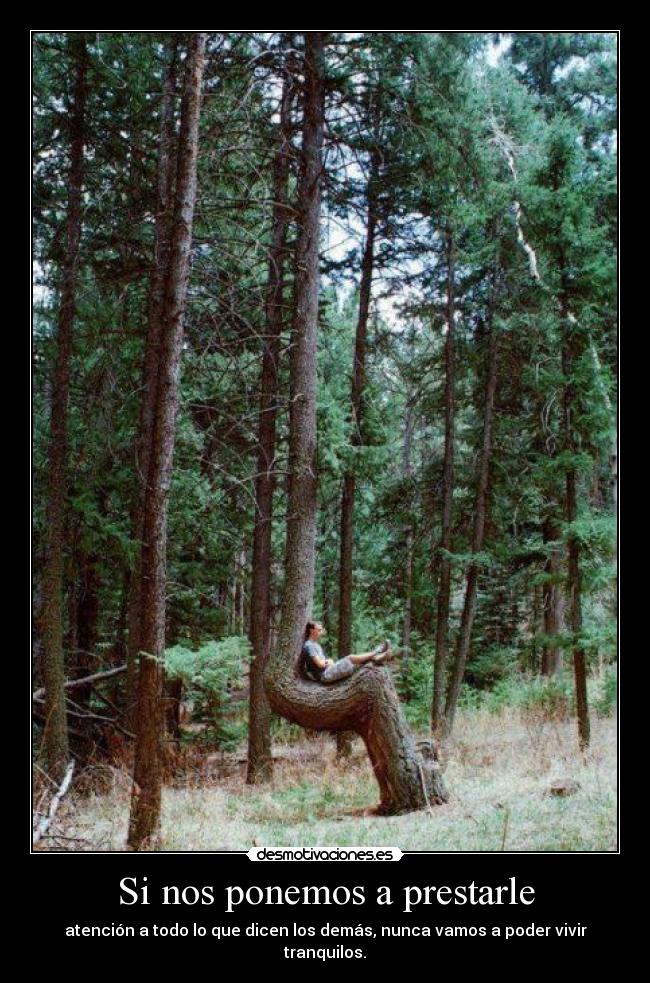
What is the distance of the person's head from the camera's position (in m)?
8.28

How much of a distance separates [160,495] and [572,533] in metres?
6.43

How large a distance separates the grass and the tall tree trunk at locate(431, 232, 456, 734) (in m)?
1.15

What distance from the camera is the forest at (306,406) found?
25.5 ft

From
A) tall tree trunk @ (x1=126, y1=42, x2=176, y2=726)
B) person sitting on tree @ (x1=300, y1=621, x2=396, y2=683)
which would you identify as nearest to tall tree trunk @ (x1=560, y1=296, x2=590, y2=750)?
person sitting on tree @ (x1=300, y1=621, x2=396, y2=683)

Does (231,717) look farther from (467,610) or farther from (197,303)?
(197,303)

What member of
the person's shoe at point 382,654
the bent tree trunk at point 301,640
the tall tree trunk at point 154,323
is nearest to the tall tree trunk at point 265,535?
the tall tree trunk at point 154,323

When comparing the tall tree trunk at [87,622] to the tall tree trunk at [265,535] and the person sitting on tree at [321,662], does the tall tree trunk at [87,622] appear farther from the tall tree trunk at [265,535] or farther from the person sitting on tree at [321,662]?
the person sitting on tree at [321,662]

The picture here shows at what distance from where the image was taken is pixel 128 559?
11852 mm

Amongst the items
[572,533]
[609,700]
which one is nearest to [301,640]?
[572,533]

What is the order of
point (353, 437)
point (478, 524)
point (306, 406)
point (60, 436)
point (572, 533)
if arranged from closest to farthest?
point (306, 406) → point (60, 436) → point (572, 533) → point (353, 437) → point (478, 524)

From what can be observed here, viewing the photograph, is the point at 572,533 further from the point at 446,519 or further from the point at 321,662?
the point at 321,662

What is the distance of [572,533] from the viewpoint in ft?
33.2

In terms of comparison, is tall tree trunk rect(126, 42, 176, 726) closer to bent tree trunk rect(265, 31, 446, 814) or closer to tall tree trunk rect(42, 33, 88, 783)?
tall tree trunk rect(42, 33, 88, 783)
